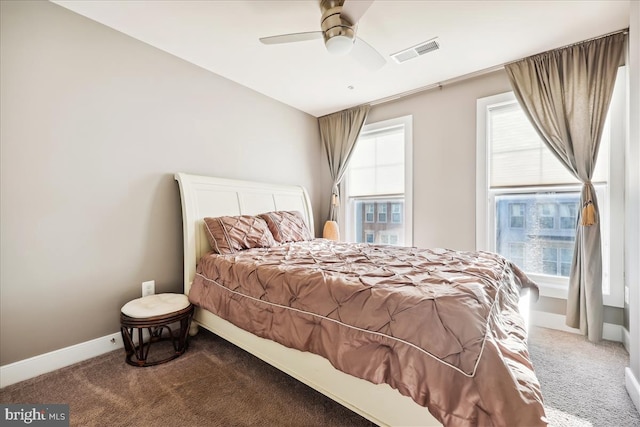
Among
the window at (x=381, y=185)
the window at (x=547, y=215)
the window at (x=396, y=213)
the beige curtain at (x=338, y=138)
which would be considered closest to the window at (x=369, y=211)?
the window at (x=381, y=185)

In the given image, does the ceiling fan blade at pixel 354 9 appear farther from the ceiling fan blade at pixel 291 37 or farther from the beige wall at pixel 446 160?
the beige wall at pixel 446 160

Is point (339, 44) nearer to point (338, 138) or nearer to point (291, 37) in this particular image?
point (291, 37)

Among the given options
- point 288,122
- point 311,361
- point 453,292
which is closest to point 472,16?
point 453,292

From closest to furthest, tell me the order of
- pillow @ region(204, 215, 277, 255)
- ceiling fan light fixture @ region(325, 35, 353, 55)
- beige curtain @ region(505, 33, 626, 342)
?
ceiling fan light fixture @ region(325, 35, 353, 55)
beige curtain @ region(505, 33, 626, 342)
pillow @ region(204, 215, 277, 255)

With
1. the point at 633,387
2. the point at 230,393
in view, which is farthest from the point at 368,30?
the point at 633,387

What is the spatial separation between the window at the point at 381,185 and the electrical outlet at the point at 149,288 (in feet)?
8.53

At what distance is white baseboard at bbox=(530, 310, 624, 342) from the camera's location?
2.26 metres

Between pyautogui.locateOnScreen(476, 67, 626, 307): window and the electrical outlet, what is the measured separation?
10.8ft

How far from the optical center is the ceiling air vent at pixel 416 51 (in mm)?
2369

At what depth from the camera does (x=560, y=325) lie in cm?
251

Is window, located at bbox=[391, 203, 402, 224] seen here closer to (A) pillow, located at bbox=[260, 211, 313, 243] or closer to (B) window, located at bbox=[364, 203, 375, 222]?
(B) window, located at bbox=[364, 203, 375, 222]

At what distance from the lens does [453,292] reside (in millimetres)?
1150

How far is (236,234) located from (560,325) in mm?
3177

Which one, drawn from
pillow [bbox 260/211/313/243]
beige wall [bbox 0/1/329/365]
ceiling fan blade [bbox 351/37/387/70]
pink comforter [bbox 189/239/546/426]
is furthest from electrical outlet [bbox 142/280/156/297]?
ceiling fan blade [bbox 351/37/387/70]
